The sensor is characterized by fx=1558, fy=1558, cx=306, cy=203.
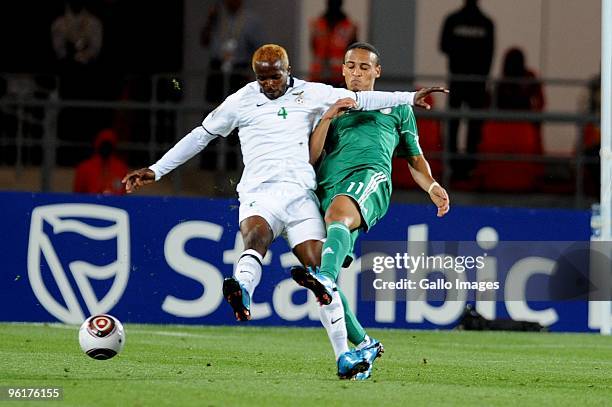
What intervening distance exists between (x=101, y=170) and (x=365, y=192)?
692 centimetres

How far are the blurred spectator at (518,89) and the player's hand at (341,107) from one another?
27.0 ft

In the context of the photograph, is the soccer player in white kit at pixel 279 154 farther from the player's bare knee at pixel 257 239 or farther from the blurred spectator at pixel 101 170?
the blurred spectator at pixel 101 170

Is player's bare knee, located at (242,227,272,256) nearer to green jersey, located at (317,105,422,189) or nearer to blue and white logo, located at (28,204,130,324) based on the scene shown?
green jersey, located at (317,105,422,189)

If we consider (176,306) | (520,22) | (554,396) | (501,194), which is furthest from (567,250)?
(554,396)

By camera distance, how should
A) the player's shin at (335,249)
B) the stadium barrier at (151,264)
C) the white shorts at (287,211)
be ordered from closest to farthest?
the player's shin at (335,249) < the white shorts at (287,211) < the stadium barrier at (151,264)

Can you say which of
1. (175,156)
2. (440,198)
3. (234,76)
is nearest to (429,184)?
(440,198)

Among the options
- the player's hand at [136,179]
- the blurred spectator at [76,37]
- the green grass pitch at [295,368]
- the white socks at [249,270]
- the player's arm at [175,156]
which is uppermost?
the blurred spectator at [76,37]

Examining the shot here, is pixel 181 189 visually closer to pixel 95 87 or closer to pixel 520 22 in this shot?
pixel 95 87

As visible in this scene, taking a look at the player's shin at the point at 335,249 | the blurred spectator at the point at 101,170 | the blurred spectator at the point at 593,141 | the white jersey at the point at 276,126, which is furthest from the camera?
the blurred spectator at the point at 593,141

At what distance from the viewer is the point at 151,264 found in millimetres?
13445

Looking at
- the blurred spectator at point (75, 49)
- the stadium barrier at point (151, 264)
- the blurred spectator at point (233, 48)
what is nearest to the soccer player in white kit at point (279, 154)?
the stadium barrier at point (151, 264)

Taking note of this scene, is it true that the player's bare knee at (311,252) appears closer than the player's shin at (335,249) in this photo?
No

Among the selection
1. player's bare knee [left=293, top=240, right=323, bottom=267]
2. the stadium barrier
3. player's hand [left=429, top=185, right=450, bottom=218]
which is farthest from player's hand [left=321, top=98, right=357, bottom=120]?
the stadium barrier

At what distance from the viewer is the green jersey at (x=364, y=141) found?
8875mm
